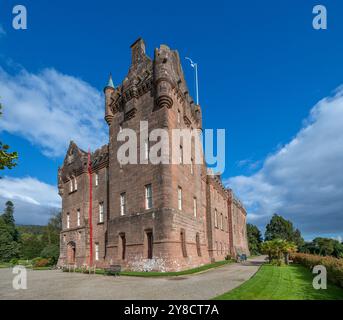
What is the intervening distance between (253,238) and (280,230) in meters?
12.6

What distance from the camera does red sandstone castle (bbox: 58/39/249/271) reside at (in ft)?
73.9

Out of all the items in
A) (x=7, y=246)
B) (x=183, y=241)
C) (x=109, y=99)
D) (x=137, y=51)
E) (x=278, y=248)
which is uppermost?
(x=137, y=51)

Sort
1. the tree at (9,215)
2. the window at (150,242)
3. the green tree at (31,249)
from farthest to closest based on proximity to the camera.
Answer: the tree at (9,215), the green tree at (31,249), the window at (150,242)

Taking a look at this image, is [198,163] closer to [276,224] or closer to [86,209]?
[86,209]

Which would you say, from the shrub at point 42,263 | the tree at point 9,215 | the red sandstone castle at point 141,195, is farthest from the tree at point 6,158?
the tree at point 9,215

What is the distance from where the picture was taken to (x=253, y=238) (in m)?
89.3

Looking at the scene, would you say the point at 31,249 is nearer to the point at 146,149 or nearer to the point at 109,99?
the point at 109,99

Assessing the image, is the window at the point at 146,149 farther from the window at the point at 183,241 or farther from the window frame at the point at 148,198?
the window at the point at 183,241

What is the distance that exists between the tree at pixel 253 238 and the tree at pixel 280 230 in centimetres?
336

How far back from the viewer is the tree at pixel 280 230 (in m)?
94.9

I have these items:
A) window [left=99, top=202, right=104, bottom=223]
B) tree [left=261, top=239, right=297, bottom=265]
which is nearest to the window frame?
window [left=99, top=202, right=104, bottom=223]

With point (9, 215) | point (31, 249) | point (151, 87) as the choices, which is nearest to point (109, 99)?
point (151, 87)
